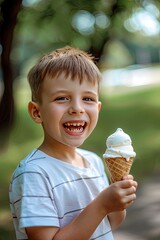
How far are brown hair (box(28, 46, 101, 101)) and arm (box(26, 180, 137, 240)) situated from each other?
407 mm

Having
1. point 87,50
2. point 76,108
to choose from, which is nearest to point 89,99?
point 76,108

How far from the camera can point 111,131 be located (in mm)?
10133

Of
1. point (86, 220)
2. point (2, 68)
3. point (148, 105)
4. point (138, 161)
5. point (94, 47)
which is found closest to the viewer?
point (86, 220)

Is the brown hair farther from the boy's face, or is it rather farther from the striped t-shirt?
the striped t-shirt

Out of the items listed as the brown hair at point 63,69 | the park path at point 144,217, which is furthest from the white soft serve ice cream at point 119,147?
the park path at point 144,217

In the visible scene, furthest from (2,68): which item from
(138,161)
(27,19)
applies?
(138,161)

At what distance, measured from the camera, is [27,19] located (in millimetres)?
8797

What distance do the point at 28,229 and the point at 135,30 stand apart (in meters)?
8.61

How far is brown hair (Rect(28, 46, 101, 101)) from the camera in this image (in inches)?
69.9

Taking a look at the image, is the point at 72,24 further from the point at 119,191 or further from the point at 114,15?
the point at 119,191

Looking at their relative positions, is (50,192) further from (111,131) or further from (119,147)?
(111,131)

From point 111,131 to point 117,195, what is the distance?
333 inches

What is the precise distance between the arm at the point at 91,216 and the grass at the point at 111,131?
2.94m

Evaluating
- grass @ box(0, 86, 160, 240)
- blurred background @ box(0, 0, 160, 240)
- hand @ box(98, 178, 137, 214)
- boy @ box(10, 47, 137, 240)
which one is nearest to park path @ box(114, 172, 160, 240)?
blurred background @ box(0, 0, 160, 240)
